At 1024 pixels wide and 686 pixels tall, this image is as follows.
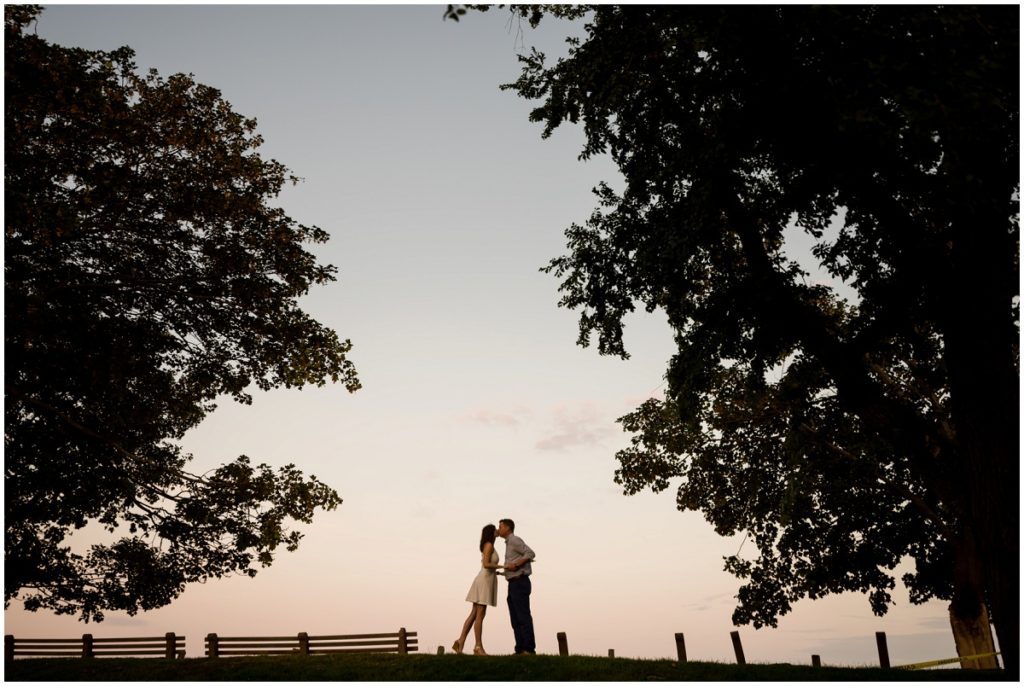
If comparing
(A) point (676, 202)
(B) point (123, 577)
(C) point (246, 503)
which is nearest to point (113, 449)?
(C) point (246, 503)

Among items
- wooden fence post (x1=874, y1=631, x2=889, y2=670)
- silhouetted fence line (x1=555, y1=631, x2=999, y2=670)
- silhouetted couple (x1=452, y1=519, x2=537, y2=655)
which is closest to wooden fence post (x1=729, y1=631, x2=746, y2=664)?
silhouetted fence line (x1=555, y1=631, x2=999, y2=670)

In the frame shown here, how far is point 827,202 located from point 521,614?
24.6 ft

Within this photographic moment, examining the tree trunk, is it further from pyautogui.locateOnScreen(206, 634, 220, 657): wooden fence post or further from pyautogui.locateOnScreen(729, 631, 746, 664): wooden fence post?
pyautogui.locateOnScreen(206, 634, 220, 657): wooden fence post

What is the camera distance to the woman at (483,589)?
43.2 feet

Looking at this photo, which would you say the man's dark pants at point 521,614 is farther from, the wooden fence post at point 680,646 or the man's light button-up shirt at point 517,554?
the wooden fence post at point 680,646

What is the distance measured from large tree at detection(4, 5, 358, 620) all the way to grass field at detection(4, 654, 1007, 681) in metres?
4.30

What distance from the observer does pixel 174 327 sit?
17.9 metres

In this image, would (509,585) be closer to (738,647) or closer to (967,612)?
(967,612)

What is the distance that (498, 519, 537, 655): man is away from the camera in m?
12.9

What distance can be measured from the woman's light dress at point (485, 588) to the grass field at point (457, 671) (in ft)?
2.73

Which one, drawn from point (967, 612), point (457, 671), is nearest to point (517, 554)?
point (457, 671)

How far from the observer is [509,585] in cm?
1302

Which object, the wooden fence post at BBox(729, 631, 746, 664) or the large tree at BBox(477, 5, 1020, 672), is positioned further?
the wooden fence post at BBox(729, 631, 746, 664)

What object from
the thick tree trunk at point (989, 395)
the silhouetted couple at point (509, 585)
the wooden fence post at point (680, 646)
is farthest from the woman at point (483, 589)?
the wooden fence post at point (680, 646)
